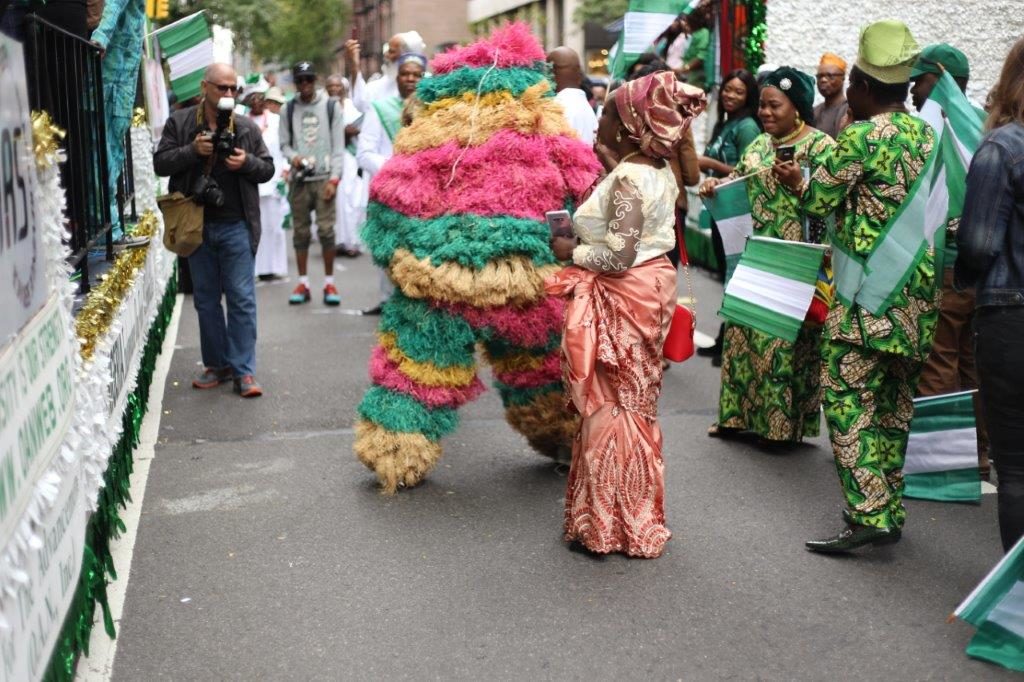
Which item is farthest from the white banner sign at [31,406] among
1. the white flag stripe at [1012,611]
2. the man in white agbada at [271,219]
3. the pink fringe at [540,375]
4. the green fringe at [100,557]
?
the man in white agbada at [271,219]

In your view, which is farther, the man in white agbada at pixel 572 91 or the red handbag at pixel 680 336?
the man in white agbada at pixel 572 91

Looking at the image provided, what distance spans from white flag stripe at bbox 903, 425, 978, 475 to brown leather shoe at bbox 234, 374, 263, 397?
4097mm

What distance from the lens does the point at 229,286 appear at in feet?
24.9

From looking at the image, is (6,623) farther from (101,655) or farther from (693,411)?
(693,411)

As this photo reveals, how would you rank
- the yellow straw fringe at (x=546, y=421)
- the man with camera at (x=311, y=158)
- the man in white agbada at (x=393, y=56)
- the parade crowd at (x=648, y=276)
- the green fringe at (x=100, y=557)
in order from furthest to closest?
the man with camera at (x=311, y=158) → the man in white agbada at (x=393, y=56) → the yellow straw fringe at (x=546, y=421) → the parade crowd at (x=648, y=276) → the green fringe at (x=100, y=557)

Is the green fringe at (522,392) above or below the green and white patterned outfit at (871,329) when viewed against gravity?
below

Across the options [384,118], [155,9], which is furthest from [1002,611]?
[155,9]

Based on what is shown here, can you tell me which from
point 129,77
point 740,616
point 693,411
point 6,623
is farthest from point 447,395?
point 129,77

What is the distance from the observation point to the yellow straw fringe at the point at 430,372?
5.33 meters

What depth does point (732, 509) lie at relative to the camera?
539cm

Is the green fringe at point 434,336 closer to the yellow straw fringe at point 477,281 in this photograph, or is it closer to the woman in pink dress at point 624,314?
the yellow straw fringe at point 477,281

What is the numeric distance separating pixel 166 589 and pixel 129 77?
155 inches

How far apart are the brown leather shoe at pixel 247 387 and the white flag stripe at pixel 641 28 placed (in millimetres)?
3652

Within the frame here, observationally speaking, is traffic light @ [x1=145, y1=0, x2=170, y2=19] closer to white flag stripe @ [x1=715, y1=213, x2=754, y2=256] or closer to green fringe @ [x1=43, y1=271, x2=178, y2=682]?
green fringe @ [x1=43, y1=271, x2=178, y2=682]
